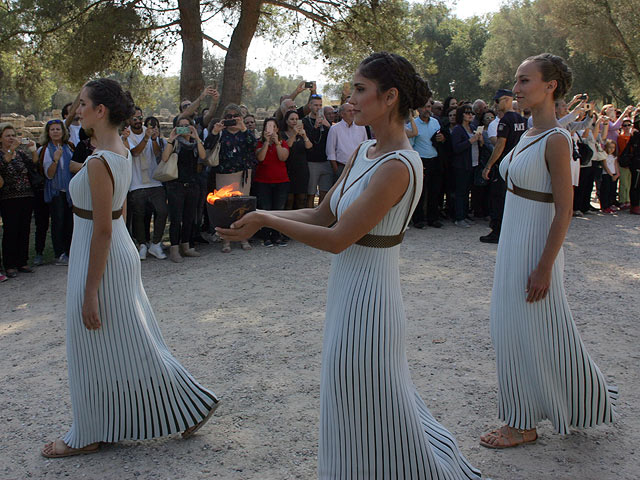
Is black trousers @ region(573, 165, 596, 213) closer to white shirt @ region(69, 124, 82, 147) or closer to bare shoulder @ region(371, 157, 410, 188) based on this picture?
white shirt @ region(69, 124, 82, 147)

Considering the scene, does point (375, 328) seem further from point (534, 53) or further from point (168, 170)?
point (534, 53)

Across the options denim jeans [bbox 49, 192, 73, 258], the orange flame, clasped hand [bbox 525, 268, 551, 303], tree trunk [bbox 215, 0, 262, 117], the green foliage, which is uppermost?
the green foliage

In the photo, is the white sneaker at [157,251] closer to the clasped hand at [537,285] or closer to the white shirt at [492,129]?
the white shirt at [492,129]

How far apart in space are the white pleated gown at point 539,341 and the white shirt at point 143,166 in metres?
6.32

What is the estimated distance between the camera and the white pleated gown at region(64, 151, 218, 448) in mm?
3604

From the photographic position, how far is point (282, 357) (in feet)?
17.2

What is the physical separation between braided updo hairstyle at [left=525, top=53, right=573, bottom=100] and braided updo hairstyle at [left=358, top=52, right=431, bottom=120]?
1.43 meters

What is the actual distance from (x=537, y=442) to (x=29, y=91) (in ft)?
53.9

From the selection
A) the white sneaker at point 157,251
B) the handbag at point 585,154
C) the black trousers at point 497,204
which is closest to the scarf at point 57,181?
the white sneaker at point 157,251

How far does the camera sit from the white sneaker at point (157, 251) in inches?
356

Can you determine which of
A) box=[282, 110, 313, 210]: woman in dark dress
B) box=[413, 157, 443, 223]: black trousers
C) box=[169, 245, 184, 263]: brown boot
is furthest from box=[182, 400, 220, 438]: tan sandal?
box=[413, 157, 443, 223]: black trousers

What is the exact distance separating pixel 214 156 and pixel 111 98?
5640 mm

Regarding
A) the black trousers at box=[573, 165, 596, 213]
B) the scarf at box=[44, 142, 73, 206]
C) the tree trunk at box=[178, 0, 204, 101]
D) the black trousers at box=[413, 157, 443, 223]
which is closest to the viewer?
the scarf at box=[44, 142, 73, 206]

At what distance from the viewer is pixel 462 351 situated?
5.28 meters
